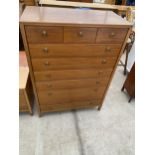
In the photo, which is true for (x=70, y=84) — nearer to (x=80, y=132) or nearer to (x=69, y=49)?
(x=69, y=49)

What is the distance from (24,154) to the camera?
4.80 feet

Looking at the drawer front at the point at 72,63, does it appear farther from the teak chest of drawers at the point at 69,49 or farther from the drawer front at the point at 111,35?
the drawer front at the point at 111,35

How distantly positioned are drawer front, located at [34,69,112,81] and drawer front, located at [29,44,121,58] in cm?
19

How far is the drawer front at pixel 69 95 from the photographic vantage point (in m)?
1.57

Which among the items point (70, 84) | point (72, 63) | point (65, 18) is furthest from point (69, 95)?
point (65, 18)

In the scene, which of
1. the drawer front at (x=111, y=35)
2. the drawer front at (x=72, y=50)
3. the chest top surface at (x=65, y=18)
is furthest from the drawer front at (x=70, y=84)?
the chest top surface at (x=65, y=18)

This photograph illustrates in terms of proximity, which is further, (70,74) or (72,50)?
(70,74)

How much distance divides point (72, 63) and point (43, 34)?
0.39 meters

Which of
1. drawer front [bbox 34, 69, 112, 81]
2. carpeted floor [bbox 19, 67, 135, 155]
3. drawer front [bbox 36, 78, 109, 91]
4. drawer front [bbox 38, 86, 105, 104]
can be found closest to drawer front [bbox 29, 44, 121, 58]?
drawer front [bbox 34, 69, 112, 81]

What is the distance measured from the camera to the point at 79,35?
117 centimetres

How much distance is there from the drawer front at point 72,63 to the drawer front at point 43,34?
7.6 inches

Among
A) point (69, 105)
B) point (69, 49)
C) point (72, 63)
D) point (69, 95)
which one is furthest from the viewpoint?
point (69, 105)

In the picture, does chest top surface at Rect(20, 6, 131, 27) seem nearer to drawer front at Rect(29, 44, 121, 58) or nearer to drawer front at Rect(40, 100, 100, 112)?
drawer front at Rect(29, 44, 121, 58)
